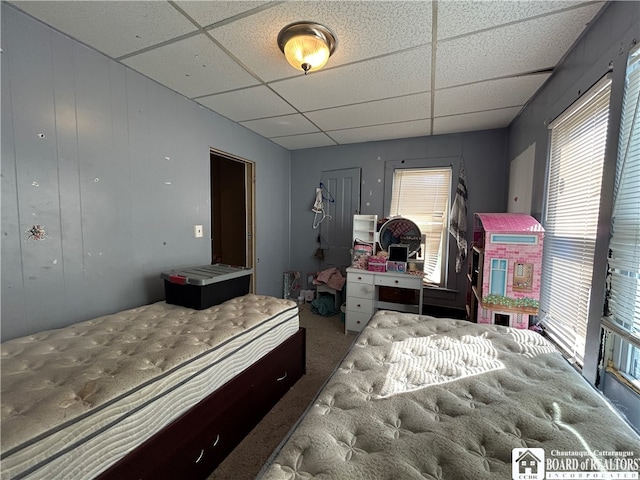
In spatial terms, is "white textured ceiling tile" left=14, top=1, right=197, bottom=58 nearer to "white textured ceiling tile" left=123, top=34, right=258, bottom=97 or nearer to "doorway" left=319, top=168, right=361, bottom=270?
"white textured ceiling tile" left=123, top=34, right=258, bottom=97

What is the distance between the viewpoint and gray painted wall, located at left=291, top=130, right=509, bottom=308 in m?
2.89

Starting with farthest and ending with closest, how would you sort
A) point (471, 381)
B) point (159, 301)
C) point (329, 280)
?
point (329, 280) → point (159, 301) → point (471, 381)

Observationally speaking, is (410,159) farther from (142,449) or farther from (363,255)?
(142,449)

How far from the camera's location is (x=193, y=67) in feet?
5.87

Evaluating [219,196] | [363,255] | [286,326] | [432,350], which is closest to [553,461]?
[432,350]

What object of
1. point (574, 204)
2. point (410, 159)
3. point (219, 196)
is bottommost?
point (574, 204)

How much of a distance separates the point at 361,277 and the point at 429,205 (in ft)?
4.33

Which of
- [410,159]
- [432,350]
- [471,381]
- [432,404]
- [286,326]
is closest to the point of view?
[432,404]

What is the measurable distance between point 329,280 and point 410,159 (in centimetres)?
194

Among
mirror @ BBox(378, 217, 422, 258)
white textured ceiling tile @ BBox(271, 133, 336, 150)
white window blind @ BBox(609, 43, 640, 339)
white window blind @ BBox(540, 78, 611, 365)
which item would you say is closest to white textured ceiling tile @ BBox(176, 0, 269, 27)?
white window blind @ BBox(609, 43, 640, 339)

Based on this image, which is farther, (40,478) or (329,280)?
(329,280)

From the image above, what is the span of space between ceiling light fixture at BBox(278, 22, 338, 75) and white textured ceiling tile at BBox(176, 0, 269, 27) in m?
0.20

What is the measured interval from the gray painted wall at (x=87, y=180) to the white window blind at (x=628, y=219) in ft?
9.21

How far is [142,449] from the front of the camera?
93 centimetres
